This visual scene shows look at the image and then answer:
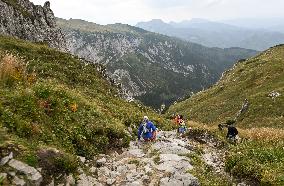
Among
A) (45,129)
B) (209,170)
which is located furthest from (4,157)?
(209,170)

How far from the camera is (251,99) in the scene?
74125 mm

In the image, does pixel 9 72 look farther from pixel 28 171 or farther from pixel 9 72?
pixel 28 171

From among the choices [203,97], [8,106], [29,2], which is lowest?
[203,97]

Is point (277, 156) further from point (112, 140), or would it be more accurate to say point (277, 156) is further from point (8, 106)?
point (8, 106)

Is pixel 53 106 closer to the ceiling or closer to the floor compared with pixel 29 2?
closer to the floor

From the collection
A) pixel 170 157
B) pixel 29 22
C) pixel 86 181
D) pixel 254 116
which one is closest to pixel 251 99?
pixel 254 116

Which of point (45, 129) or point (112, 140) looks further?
point (112, 140)

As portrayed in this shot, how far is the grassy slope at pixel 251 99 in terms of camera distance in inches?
2562

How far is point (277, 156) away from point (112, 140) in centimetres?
824

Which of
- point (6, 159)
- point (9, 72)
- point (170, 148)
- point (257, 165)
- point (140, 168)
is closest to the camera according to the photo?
point (6, 159)

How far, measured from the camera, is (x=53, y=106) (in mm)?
18500

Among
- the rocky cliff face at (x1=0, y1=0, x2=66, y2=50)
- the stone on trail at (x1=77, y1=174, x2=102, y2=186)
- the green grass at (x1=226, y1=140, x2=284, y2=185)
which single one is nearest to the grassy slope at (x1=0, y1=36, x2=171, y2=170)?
the stone on trail at (x1=77, y1=174, x2=102, y2=186)

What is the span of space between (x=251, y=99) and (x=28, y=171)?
65.3 m

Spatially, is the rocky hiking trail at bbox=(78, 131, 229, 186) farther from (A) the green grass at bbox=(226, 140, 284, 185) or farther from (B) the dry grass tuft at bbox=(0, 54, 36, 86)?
(B) the dry grass tuft at bbox=(0, 54, 36, 86)
